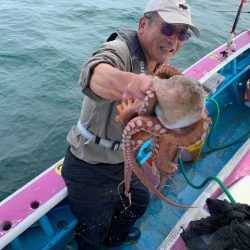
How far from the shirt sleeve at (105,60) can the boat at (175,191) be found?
68.3 inches

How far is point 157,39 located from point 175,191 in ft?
10.3

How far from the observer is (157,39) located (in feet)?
8.66

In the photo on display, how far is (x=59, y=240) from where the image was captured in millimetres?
3730

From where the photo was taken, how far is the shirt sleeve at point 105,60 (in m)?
2.12

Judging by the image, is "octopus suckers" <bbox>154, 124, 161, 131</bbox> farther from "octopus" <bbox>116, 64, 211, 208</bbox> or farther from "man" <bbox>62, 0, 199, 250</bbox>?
"man" <bbox>62, 0, 199, 250</bbox>

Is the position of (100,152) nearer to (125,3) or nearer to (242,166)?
(242,166)

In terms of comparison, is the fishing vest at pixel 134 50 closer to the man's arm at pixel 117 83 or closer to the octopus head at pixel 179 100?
the man's arm at pixel 117 83

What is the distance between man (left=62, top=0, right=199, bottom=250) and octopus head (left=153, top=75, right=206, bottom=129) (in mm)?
139

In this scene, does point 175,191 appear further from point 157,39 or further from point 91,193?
point 157,39

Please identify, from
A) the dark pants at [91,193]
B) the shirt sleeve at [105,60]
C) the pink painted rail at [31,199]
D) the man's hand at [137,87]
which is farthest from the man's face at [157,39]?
the pink painted rail at [31,199]

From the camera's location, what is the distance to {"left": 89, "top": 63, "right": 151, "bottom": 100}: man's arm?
164 centimetres

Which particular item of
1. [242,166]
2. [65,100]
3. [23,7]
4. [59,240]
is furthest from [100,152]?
[23,7]

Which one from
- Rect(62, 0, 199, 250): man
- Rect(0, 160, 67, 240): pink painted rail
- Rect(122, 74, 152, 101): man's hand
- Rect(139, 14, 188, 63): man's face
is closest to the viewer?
Rect(122, 74, 152, 101): man's hand

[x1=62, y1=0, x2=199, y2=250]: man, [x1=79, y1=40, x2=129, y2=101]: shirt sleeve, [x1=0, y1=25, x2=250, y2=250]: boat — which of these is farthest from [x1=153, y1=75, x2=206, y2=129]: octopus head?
[x1=0, y1=25, x2=250, y2=250]: boat
